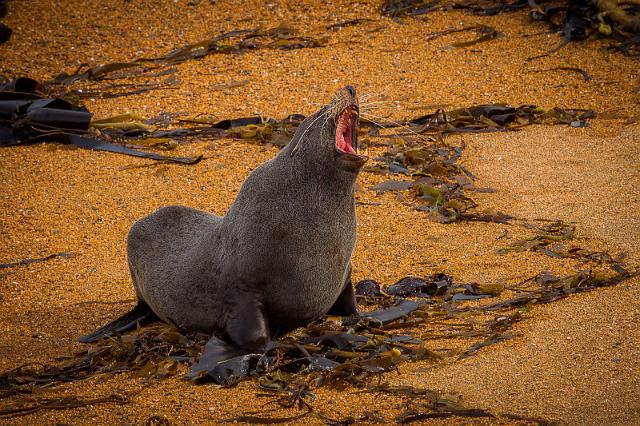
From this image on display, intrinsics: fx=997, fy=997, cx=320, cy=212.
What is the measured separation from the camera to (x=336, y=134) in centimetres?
567

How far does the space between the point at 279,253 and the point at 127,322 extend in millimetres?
1264

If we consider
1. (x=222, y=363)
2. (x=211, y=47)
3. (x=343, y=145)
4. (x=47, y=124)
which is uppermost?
(x=343, y=145)

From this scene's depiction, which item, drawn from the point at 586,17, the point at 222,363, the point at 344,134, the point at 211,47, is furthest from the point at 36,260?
the point at 586,17

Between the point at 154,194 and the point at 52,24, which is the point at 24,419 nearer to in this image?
the point at 154,194

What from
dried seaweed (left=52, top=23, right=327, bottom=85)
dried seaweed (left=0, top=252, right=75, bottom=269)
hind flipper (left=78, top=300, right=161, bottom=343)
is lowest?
hind flipper (left=78, top=300, right=161, bottom=343)

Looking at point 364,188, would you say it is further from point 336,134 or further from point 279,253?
point 279,253

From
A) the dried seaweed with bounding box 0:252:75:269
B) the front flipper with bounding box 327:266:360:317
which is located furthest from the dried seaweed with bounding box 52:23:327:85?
the front flipper with bounding box 327:266:360:317

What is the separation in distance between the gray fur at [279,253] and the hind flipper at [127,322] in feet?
0.79

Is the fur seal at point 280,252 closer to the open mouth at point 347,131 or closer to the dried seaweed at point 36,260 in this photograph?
the open mouth at point 347,131

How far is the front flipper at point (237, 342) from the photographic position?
16.7 feet

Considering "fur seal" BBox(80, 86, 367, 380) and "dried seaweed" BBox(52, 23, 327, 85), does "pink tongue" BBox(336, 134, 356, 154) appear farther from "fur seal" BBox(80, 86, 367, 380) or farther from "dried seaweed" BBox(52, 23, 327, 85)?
"dried seaweed" BBox(52, 23, 327, 85)

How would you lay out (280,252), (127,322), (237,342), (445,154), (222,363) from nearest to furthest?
(222,363), (237,342), (280,252), (127,322), (445,154)

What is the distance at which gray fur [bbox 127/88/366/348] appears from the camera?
547 centimetres

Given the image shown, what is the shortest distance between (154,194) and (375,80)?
3.71 m
